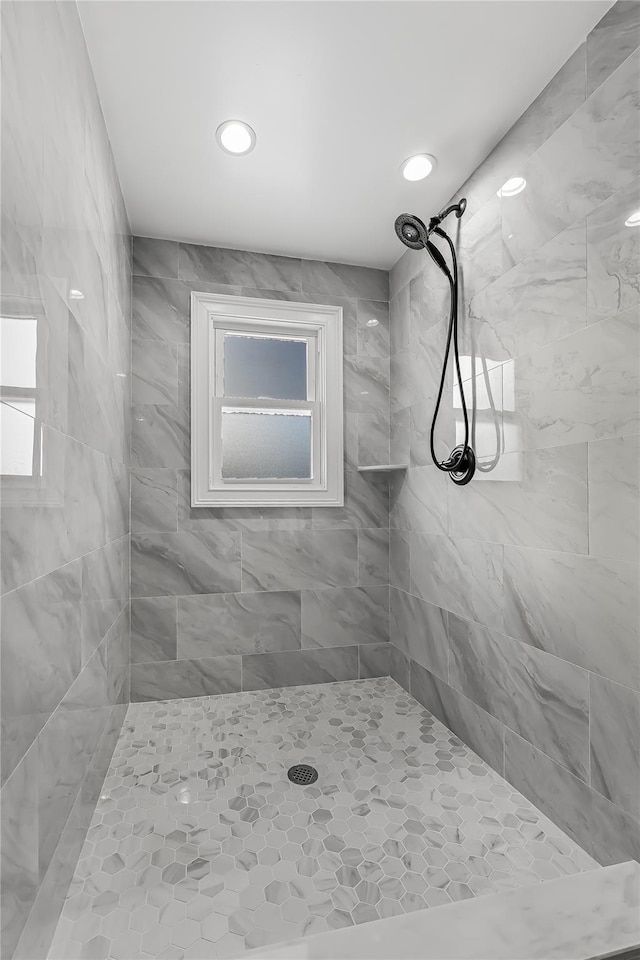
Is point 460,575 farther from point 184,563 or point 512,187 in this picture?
point 512,187

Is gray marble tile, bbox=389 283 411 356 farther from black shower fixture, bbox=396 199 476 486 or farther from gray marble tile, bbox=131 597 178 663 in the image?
gray marble tile, bbox=131 597 178 663

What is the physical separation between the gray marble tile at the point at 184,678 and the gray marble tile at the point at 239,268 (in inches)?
77.4

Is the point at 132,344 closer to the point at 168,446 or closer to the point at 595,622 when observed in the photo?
the point at 168,446

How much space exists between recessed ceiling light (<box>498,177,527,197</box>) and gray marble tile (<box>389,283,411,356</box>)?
83 centimetres

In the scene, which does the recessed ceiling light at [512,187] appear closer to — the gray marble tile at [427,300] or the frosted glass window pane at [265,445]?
the gray marble tile at [427,300]

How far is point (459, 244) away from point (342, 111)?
0.68 metres

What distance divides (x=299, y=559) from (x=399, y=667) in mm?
779

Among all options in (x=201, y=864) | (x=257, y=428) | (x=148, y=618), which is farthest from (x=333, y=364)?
(x=201, y=864)

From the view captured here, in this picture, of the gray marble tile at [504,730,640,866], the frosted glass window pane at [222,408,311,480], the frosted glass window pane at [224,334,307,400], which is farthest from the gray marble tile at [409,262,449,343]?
the gray marble tile at [504,730,640,866]

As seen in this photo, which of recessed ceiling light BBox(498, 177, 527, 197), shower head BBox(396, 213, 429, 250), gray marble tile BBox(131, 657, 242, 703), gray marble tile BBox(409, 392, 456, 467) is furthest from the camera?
gray marble tile BBox(131, 657, 242, 703)

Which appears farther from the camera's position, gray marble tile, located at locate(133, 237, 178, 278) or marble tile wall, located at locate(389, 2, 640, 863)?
gray marble tile, located at locate(133, 237, 178, 278)

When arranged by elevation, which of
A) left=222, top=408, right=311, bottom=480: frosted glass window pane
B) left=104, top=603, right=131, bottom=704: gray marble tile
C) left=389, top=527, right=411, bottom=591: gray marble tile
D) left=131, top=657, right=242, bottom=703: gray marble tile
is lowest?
left=131, top=657, right=242, bottom=703: gray marble tile

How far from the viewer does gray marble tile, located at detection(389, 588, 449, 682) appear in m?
2.21

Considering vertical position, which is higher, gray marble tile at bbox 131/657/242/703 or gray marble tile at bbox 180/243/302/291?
gray marble tile at bbox 180/243/302/291
